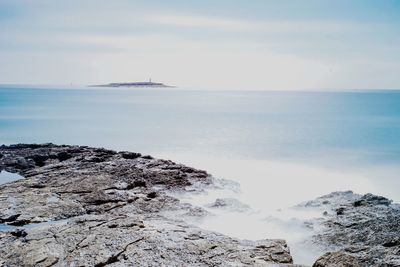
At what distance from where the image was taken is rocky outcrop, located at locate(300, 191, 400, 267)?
11437 millimetres

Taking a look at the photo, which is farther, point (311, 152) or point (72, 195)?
point (311, 152)

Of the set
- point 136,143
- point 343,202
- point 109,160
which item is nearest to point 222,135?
point 136,143

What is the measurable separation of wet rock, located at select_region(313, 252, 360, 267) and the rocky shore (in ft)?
0.09

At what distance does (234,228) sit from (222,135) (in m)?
58.4

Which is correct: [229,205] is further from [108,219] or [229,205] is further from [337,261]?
[337,261]

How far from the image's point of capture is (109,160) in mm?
24797

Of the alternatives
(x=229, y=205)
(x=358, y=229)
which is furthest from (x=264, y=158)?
(x=358, y=229)

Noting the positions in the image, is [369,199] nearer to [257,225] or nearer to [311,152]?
[257,225]

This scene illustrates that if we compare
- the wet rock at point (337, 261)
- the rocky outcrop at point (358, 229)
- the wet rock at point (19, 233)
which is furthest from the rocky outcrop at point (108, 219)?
the rocky outcrop at point (358, 229)

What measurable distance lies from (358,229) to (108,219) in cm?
938

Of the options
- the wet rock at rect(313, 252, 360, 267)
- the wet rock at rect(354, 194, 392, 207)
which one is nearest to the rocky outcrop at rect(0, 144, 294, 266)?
the wet rock at rect(313, 252, 360, 267)

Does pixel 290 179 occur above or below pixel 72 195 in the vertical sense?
below

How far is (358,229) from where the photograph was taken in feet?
50.1

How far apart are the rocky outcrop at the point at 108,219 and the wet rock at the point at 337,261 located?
48.7 inches
